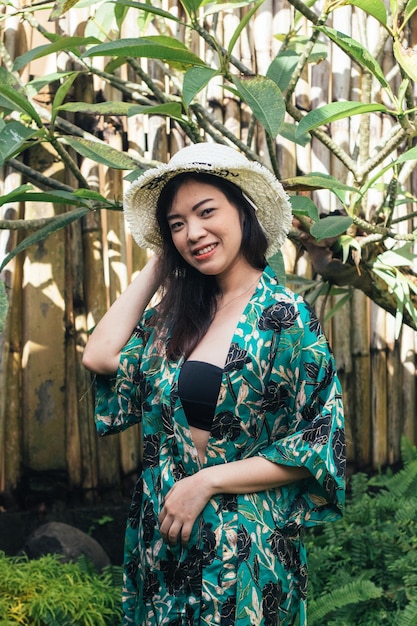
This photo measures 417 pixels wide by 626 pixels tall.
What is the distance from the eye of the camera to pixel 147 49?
6.18 ft

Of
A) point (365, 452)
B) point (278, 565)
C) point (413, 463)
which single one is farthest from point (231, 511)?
point (365, 452)

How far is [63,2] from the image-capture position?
1.81 meters

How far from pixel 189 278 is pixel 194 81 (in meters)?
0.41

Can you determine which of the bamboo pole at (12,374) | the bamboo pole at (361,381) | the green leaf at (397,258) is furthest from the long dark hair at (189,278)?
the bamboo pole at (361,381)

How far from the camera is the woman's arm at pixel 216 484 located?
1.57 metres

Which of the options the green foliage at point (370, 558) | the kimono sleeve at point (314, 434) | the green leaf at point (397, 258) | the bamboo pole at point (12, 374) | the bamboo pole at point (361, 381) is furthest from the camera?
the bamboo pole at point (361, 381)

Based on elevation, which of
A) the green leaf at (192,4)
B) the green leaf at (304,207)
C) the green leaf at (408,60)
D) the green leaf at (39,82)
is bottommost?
the green leaf at (304,207)

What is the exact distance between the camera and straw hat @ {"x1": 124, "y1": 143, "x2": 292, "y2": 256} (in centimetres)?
165

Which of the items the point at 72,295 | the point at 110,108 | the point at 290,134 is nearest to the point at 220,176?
the point at 290,134

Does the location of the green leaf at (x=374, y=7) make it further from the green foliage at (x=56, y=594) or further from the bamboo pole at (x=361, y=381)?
the green foliage at (x=56, y=594)

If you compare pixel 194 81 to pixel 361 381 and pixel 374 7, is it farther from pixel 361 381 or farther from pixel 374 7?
pixel 361 381

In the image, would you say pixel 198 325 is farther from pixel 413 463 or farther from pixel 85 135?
pixel 413 463

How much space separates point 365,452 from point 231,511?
5.78 feet

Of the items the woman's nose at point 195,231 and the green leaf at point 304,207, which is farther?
the green leaf at point 304,207
